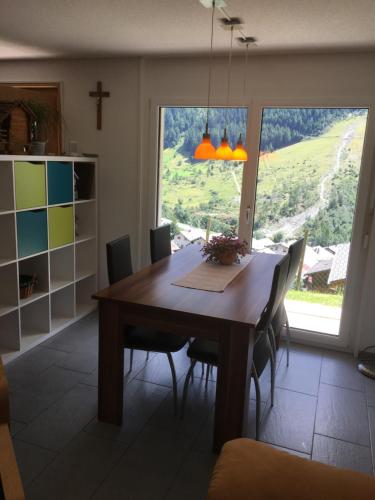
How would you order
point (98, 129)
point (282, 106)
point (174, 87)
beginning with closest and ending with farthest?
Answer: point (282, 106)
point (174, 87)
point (98, 129)

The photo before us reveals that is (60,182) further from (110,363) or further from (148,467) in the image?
(148,467)

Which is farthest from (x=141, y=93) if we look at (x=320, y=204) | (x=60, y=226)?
(x=320, y=204)

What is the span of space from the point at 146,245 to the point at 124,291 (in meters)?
1.70

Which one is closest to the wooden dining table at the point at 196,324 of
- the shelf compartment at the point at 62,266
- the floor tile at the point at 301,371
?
the floor tile at the point at 301,371

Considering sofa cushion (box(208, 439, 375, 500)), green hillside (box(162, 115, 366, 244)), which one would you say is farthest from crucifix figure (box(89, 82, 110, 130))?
sofa cushion (box(208, 439, 375, 500))

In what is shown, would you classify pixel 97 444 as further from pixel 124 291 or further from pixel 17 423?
pixel 124 291

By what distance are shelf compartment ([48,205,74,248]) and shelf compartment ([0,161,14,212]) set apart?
0.45 meters

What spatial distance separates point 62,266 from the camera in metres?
3.80

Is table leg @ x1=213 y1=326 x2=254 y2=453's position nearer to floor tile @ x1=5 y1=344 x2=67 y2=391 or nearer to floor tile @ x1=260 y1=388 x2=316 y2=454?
floor tile @ x1=260 y1=388 x2=316 y2=454

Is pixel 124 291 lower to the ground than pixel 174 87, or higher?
lower

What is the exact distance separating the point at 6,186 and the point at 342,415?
9.09 feet

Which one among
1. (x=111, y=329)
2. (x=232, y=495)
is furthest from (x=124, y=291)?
(x=232, y=495)

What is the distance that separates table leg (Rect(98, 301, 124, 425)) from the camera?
7.50ft

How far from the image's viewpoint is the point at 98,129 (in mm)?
3953
